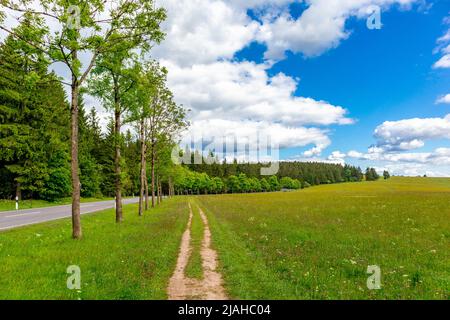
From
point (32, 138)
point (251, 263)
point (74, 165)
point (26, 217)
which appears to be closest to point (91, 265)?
point (251, 263)

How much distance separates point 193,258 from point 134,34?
12.4 meters

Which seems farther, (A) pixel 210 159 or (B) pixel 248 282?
(A) pixel 210 159

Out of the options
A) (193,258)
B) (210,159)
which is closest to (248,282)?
(193,258)

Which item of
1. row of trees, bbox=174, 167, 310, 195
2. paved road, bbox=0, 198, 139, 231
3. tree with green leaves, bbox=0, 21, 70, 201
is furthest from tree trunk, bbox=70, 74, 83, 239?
row of trees, bbox=174, 167, 310, 195

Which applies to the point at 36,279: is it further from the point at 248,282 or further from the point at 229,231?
the point at 229,231

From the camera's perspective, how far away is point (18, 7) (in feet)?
47.1

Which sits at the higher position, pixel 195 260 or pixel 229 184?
pixel 195 260

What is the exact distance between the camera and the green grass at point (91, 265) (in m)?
7.98

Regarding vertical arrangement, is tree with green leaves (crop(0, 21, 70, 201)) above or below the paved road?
above

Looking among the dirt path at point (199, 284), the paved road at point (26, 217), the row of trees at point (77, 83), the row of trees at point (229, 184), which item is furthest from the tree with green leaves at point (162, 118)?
the row of trees at point (229, 184)

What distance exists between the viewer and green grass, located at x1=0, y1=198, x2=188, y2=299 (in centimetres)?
798

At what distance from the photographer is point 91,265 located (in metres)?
10.6

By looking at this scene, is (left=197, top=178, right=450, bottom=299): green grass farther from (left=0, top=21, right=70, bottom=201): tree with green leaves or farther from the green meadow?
(left=0, top=21, right=70, bottom=201): tree with green leaves

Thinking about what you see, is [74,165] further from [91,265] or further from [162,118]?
[162,118]
